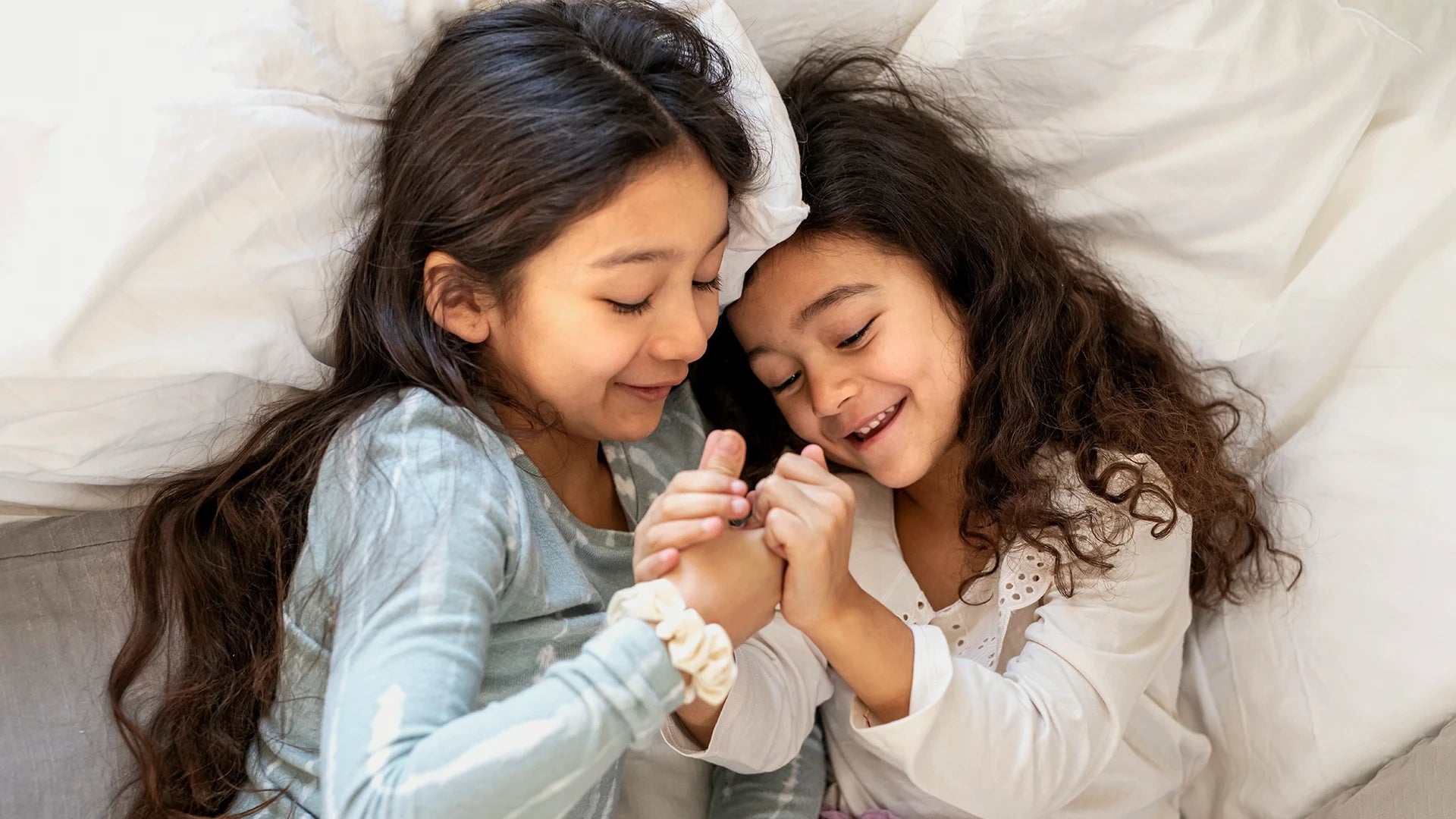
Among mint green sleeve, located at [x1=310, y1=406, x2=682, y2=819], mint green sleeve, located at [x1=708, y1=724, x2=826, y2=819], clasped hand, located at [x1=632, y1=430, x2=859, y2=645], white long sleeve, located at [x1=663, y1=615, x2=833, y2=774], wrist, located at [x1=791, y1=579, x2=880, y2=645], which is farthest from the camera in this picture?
mint green sleeve, located at [x1=708, y1=724, x2=826, y2=819]

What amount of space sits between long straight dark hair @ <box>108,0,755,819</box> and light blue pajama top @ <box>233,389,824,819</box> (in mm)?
60

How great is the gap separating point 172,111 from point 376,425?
0.35 m

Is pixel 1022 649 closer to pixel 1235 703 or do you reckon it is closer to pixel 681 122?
pixel 1235 703

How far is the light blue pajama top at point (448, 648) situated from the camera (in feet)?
2.63

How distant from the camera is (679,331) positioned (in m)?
1.05

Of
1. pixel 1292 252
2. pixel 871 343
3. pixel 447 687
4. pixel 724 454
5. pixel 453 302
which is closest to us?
pixel 447 687

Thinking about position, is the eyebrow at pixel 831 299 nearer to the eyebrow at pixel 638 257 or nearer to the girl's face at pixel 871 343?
the girl's face at pixel 871 343

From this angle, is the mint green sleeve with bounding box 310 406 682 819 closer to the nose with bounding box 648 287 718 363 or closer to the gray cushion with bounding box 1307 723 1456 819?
the nose with bounding box 648 287 718 363

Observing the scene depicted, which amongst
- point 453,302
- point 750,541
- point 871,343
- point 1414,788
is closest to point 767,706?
point 750,541

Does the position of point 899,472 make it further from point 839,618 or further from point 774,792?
point 774,792

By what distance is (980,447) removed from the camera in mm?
1217

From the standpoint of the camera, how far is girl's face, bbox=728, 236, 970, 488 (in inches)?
46.4

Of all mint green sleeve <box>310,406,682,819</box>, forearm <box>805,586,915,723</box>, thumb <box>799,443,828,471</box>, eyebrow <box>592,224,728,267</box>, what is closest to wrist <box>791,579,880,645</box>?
forearm <box>805,586,915,723</box>

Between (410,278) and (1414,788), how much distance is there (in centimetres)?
109
